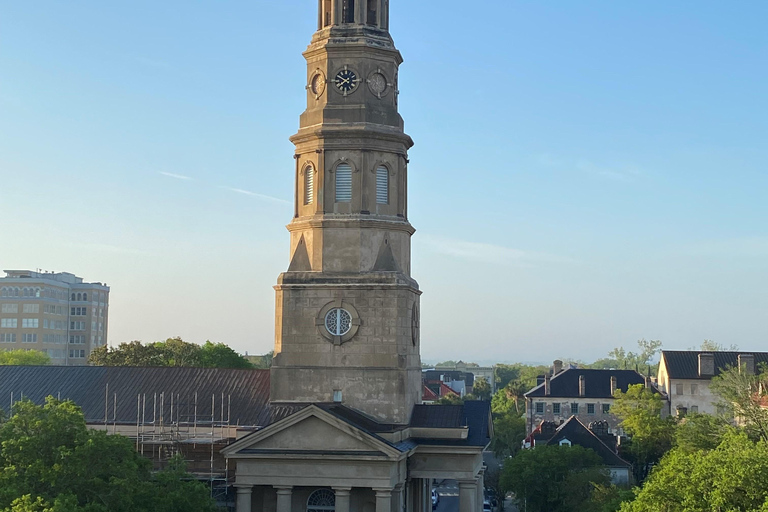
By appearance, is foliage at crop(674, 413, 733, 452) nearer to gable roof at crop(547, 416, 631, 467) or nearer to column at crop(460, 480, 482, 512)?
gable roof at crop(547, 416, 631, 467)

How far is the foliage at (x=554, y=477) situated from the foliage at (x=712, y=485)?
84.0 ft

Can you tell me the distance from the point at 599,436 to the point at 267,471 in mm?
47743

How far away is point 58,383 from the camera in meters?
50.8

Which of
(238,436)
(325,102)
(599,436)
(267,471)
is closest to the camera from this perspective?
(267,471)

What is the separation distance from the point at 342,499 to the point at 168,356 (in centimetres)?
3986

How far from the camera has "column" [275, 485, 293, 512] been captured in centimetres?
4247

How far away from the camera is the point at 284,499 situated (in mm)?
42500

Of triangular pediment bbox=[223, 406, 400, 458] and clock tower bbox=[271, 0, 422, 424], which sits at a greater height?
clock tower bbox=[271, 0, 422, 424]

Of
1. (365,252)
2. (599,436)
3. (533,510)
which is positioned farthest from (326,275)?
(599,436)

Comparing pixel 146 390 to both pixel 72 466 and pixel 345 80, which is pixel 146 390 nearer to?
pixel 72 466

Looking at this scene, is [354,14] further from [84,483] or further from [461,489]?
[84,483]

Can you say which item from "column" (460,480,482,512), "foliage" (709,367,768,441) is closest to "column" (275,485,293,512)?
"column" (460,480,482,512)

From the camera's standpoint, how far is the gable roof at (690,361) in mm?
105000

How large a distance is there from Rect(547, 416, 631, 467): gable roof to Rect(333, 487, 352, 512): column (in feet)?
117
